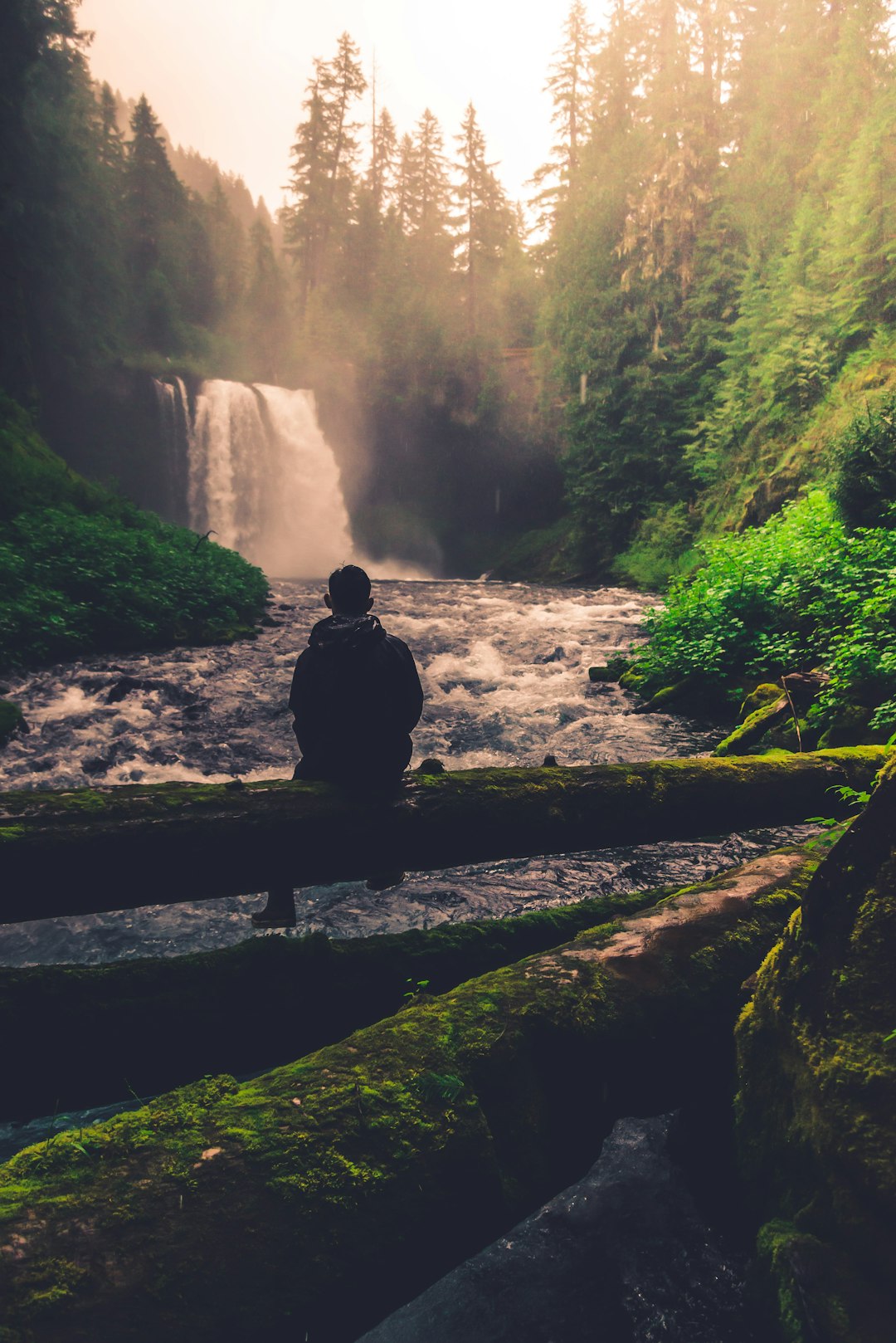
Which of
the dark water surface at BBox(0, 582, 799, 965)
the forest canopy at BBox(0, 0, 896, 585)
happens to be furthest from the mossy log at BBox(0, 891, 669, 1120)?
the forest canopy at BBox(0, 0, 896, 585)

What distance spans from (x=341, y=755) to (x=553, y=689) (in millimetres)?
7876

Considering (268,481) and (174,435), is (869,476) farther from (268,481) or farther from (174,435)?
(174,435)

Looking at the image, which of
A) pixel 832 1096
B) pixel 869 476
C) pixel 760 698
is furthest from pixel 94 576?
pixel 832 1096

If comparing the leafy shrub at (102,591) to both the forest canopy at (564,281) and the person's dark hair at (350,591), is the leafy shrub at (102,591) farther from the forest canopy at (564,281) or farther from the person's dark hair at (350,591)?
the forest canopy at (564,281)

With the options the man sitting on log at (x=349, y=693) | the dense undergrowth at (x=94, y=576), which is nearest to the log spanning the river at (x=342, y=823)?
the man sitting on log at (x=349, y=693)

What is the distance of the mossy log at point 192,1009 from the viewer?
2.63 m

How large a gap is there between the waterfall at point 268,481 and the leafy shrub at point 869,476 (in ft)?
84.6

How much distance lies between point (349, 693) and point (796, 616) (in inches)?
293

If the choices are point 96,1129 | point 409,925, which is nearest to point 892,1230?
point 96,1129

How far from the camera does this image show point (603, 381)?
1155 inches

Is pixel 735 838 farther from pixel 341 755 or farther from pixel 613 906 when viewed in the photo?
pixel 341 755

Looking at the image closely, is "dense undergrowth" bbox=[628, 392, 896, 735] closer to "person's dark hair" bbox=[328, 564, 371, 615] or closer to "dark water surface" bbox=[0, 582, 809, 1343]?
"dark water surface" bbox=[0, 582, 809, 1343]

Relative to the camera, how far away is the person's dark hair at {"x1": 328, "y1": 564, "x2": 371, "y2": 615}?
423cm

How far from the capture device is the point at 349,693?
13.2 ft
